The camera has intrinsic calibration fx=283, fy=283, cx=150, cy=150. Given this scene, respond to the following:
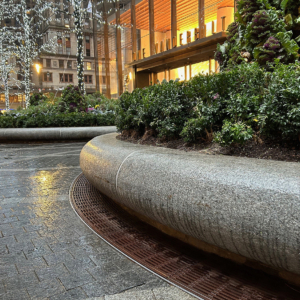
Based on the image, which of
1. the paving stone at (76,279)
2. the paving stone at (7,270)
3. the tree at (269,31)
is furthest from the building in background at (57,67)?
the paving stone at (76,279)

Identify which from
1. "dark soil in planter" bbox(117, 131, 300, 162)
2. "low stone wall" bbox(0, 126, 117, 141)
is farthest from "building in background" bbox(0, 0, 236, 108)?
"dark soil in planter" bbox(117, 131, 300, 162)

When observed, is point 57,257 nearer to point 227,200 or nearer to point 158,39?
point 227,200

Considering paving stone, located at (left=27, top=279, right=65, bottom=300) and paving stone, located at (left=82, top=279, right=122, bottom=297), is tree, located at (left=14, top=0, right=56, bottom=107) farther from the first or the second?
paving stone, located at (left=82, top=279, right=122, bottom=297)

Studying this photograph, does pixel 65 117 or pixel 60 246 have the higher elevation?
pixel 65 117

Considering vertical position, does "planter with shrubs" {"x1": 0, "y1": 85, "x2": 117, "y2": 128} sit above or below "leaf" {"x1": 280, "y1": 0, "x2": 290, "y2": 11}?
below

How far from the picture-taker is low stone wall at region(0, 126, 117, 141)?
11.8m

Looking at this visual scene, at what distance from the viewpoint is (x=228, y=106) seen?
3561 mm

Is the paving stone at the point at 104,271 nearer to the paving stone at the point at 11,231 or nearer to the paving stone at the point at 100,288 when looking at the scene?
the paving stone at the point at 100,288

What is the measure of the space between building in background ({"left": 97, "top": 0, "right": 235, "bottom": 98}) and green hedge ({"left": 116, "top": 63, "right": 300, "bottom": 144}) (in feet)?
38.7

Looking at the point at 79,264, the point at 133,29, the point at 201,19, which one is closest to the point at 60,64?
the point at 133,29

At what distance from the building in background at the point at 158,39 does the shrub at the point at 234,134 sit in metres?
13.0

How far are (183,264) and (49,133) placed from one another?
407 inches

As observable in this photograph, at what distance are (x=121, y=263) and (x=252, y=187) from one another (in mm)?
1439

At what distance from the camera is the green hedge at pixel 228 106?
2939 millimetres
